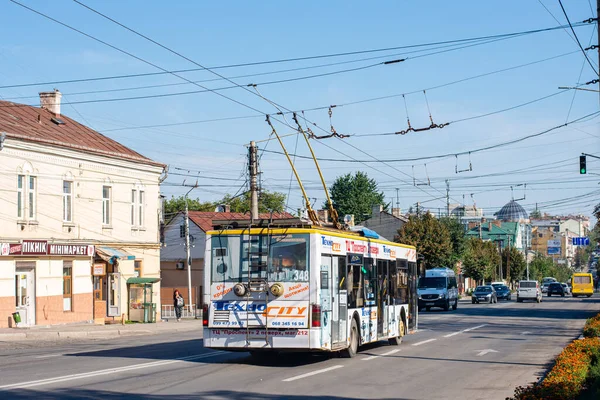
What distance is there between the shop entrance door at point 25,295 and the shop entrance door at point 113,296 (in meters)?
6.33

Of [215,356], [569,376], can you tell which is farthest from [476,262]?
[569,376]

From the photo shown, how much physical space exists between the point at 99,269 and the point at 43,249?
4659 mm

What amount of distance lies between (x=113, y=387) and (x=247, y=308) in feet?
14.0

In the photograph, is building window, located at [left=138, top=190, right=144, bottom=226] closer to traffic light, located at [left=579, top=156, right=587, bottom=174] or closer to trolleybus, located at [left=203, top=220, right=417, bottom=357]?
traffic light, located at [left=579, top=156, right=587, bottom=174]

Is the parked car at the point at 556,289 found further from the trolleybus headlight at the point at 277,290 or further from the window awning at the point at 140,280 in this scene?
the trolleybus headlight at the point at 277,290

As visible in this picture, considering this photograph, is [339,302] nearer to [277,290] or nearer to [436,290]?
[277,290]

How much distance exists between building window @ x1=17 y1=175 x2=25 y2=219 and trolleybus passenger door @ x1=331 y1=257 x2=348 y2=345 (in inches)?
821

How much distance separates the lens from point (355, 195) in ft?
349

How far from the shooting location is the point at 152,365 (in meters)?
16.6


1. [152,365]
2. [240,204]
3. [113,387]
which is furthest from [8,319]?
[240,204]

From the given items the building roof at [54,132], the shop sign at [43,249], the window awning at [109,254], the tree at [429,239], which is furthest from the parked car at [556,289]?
the shop sign at [43,249]

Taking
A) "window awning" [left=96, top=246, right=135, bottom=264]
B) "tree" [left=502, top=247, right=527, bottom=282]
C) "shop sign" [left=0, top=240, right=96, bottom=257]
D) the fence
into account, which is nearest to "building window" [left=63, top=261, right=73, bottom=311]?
"shop sign" [left=0, top=240, right=96, bottom=257]

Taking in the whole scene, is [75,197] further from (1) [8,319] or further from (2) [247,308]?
(2) [247,308]

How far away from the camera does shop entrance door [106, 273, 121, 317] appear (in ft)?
136
